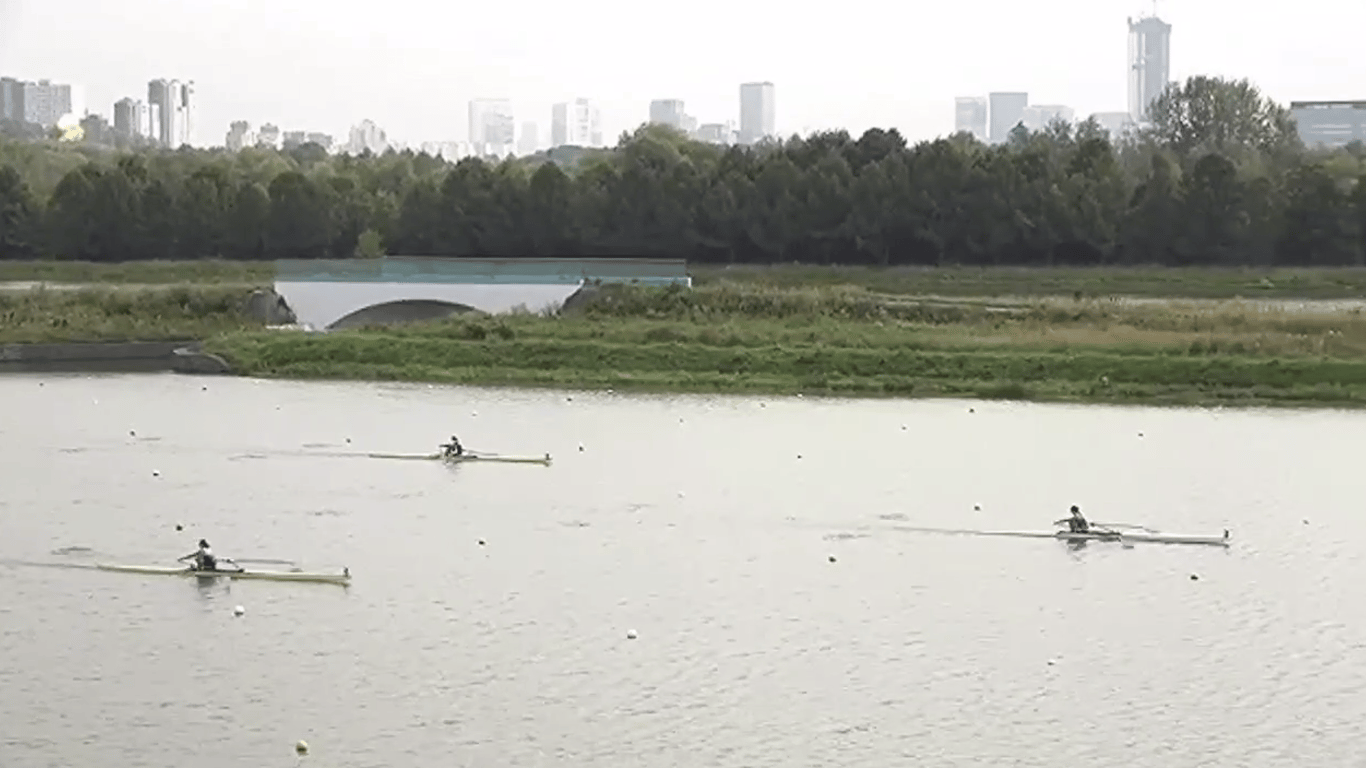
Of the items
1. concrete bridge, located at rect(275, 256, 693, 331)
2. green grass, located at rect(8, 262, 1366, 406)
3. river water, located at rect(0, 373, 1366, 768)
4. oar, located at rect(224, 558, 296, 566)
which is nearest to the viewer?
river water, located at rect(0, 373, 1366, 768)

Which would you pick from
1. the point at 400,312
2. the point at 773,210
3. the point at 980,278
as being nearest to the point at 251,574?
the point at 400,312

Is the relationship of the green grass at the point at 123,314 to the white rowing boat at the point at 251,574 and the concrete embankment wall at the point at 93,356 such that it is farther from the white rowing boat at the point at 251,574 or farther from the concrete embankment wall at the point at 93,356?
the white rowing boat at the point at 251,574

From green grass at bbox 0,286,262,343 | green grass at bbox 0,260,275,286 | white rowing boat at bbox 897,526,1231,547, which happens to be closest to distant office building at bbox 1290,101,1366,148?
green grass at bbox 0,260,275,286

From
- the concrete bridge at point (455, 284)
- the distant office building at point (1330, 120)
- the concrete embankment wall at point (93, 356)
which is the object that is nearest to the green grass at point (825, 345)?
the concrete embankment wall at point (93, 356)

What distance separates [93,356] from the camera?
57250 millimetres

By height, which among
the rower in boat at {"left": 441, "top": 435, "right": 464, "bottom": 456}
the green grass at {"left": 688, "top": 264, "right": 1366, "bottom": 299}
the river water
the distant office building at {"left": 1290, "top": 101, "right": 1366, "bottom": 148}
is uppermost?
the distant office building at {"left": 1290, "top": 101, "right": 1366, "bottom": 148}

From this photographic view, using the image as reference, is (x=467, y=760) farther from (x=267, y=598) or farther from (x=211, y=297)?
(x=211, y=297)

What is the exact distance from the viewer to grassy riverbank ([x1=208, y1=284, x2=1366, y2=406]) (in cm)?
4756

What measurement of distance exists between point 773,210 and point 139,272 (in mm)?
22575

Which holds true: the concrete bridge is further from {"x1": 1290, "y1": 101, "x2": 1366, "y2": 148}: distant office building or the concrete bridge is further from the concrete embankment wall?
{"x1": 1290, "y1": 101, "x2": 1366, "y2": 148}: distant office building

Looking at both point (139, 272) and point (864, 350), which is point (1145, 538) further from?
point (139, 272)

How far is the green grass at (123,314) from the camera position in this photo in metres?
58.8

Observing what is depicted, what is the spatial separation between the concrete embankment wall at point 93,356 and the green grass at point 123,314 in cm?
98

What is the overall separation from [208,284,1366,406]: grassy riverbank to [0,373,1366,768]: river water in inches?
219
